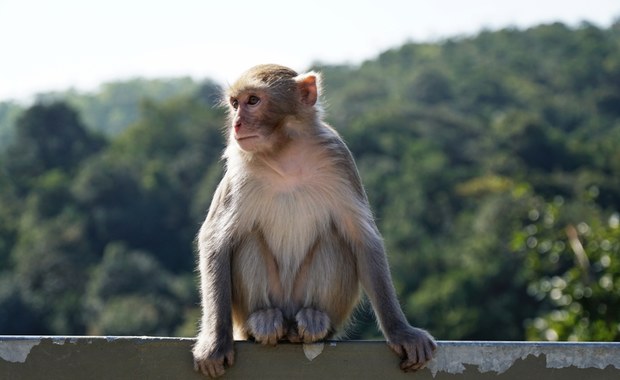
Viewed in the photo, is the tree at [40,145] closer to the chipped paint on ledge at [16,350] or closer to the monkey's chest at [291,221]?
the monkey's chest at [291,221]

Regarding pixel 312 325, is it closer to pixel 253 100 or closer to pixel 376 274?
pixel 376 274

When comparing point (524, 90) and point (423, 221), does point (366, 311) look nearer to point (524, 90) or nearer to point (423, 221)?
point (423, 221)

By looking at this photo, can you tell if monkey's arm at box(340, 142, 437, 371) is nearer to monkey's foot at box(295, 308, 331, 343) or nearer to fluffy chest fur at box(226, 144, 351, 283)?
fluffy chest fur at box(226, 144, 351, 283)

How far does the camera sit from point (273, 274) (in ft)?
21.5

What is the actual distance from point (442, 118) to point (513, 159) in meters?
10.3

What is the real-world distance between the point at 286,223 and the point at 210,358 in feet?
4.07

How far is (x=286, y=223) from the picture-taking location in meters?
6.56

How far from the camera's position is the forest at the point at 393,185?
57875 millimetres


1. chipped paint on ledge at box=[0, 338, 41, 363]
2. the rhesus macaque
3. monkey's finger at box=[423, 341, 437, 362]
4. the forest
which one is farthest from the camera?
the forest

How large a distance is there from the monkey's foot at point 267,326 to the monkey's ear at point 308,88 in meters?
1.29

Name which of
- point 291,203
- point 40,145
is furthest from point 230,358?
point 40,145

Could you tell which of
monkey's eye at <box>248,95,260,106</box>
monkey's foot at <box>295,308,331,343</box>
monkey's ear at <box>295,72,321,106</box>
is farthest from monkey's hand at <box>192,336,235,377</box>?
monkey's ear at <box>295,72,321,106</box>

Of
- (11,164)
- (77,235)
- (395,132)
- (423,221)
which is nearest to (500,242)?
(423,221)

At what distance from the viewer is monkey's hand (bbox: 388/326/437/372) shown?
557 centimetres
